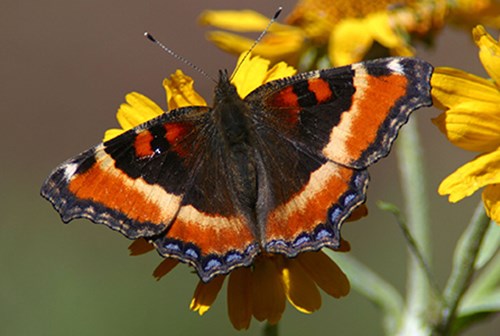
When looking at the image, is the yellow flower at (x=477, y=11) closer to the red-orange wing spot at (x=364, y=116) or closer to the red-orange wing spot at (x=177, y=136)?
the red-orange wing spot at (x=364, y=116)

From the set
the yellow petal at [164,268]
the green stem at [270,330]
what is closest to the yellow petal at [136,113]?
the yellow petal at [164,268]

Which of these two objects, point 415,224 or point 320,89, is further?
point 415,224

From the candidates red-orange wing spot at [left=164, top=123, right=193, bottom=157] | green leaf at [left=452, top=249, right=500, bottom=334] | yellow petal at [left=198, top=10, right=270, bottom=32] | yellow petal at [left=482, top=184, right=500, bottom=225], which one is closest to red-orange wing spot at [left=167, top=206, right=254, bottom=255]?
red-orange wing spot at [left=164, top=123, right=193, bottom=157]

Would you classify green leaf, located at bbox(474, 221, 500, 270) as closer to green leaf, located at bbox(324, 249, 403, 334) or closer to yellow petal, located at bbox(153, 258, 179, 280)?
green leaf, located at bbox(324, 249, 403, 334)

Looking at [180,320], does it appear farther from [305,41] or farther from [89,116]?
[89,116]

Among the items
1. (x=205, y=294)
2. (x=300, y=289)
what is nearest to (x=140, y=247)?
(x=205, y=294)

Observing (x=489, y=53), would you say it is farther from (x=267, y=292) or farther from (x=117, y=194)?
(x=117, y=194)

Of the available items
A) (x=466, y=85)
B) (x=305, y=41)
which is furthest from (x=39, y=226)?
(x=466, y=85)
